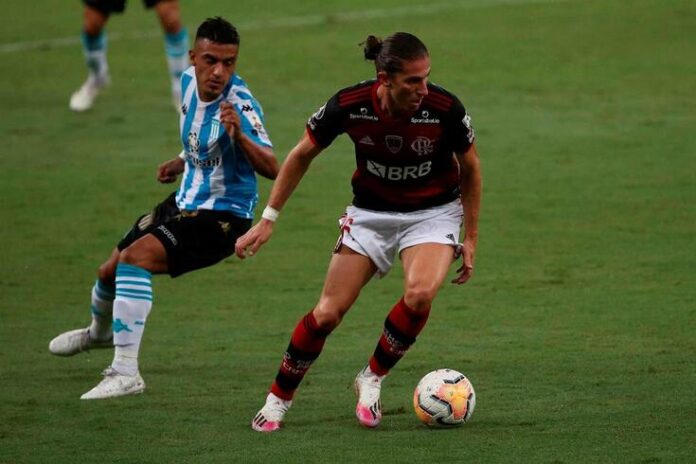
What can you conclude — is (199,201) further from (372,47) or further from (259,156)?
(372,47)

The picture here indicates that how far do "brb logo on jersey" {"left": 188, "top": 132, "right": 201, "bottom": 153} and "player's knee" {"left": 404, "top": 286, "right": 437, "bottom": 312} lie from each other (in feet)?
6.18

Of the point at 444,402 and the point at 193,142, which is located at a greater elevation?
the point at 193,142

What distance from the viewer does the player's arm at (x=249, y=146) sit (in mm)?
8336

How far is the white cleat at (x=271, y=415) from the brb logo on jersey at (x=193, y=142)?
179 centimetres

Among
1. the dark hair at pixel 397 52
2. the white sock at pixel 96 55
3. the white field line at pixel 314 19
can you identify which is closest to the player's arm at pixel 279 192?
the dark hair at pixel 397 52

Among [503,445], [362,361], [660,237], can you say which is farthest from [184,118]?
[660,237]

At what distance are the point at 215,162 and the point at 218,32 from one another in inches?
30.3

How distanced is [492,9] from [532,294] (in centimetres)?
1233

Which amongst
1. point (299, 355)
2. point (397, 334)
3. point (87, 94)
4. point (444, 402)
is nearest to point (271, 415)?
point (299, 355)

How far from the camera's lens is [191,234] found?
8789mm

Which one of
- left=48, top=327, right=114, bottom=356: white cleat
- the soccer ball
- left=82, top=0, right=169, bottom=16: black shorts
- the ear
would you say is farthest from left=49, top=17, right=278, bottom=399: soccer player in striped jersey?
left=82, top=0, right=169, bottom=16: black shorts

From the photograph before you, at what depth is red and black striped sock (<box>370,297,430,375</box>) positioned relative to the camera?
7.84 metres

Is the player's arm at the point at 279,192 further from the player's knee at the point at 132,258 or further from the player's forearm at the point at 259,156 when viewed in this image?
the player's knee at the point at 132,258

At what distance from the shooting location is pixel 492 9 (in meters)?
22.8
